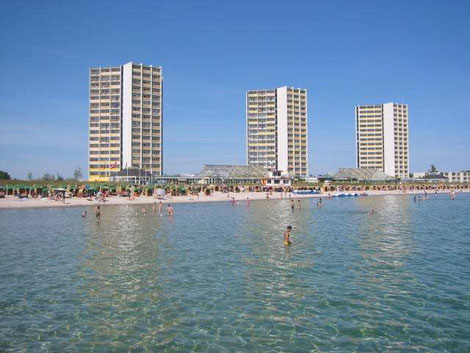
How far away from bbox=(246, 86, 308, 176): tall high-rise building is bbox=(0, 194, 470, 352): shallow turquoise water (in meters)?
158

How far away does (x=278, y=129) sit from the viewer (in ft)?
635

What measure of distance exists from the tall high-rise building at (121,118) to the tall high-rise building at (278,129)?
5338 centimetres

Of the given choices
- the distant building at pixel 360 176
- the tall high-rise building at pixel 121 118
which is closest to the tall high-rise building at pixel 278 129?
the distant building at pixel 360 176

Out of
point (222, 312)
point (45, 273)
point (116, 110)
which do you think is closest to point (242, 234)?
point (45, 273)

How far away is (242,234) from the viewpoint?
39.3 meters

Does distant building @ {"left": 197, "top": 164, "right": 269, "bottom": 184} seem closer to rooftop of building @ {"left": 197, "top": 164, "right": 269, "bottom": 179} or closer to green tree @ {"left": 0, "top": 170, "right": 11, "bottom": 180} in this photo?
rooftop of building @ {"left": 197, "top": 164, "right": 269, "bottom": 179}

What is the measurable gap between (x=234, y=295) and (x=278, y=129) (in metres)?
179

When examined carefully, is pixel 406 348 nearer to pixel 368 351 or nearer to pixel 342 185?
pixel 368 351

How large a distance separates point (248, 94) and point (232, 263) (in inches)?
7085

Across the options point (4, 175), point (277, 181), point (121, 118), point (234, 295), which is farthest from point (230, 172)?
point (234, 295)

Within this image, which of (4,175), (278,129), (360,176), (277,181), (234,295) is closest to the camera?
(234,295)

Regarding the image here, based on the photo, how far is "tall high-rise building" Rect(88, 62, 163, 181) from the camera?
16188 cm

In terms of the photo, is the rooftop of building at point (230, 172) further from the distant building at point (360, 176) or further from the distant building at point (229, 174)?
the distant building at point (360, 176)

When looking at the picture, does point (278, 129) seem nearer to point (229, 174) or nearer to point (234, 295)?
point (229, 174)
